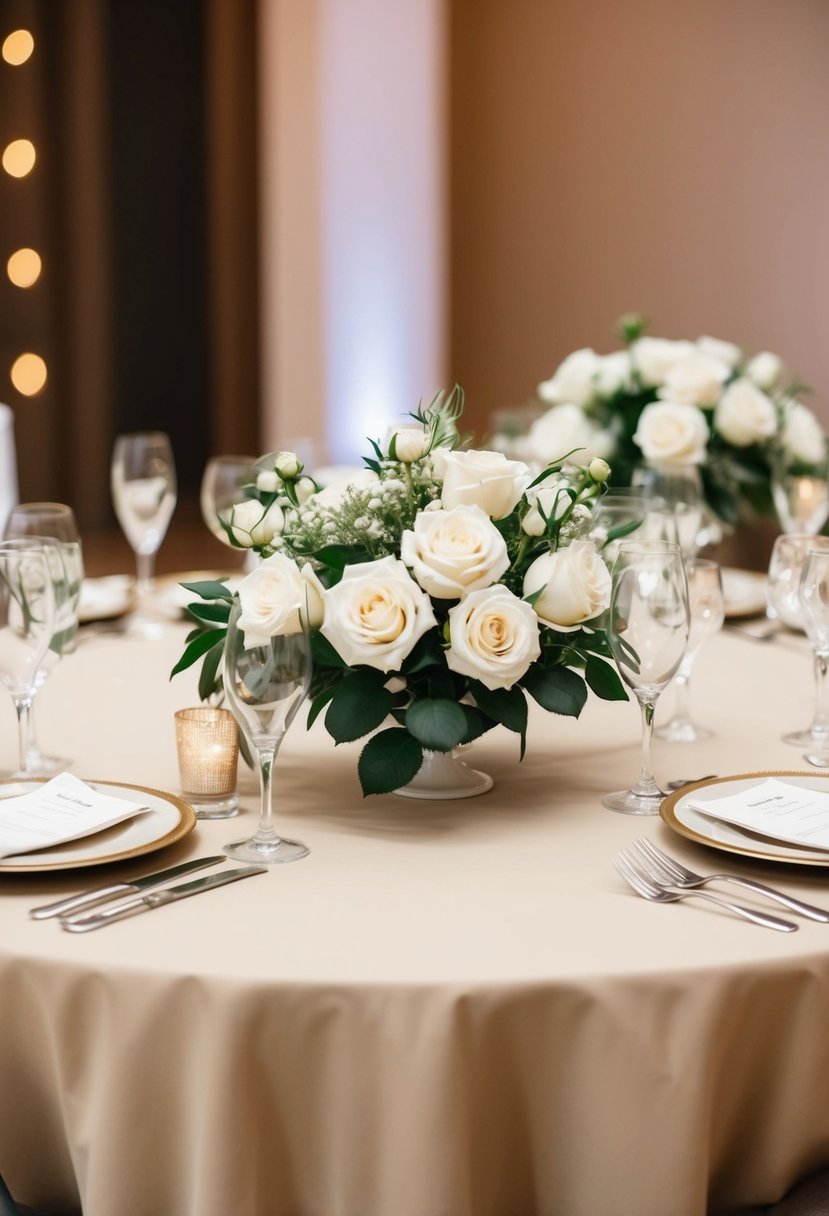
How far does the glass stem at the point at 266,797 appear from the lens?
131 cm

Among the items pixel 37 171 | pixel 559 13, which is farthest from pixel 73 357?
pixel 559 13

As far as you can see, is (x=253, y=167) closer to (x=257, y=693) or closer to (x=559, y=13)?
(x=559, y=13)

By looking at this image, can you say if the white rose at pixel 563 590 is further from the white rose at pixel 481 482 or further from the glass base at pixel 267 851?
the glass base at pixel 267 851

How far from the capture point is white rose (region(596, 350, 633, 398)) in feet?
9.67

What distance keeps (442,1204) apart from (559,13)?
6.17m

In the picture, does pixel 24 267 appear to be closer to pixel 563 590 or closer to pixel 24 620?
pixel 24 620

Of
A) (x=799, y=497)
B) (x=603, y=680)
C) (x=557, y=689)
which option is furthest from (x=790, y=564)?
(x=799, y=497)

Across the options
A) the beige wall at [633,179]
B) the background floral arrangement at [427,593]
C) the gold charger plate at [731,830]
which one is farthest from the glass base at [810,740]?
the beige wall at [633,179]

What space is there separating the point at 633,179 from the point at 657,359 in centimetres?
362

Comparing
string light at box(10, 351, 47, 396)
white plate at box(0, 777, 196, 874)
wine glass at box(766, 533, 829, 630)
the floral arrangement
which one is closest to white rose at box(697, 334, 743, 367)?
the floral arrangement

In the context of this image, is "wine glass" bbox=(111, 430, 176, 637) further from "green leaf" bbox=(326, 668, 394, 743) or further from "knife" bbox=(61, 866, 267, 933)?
"knife" bbox=(61, 866, 267, 933)

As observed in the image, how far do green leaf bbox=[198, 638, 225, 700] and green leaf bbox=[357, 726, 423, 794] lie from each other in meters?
0.25

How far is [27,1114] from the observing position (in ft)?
3.84

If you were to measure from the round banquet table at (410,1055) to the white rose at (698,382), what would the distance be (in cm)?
167
